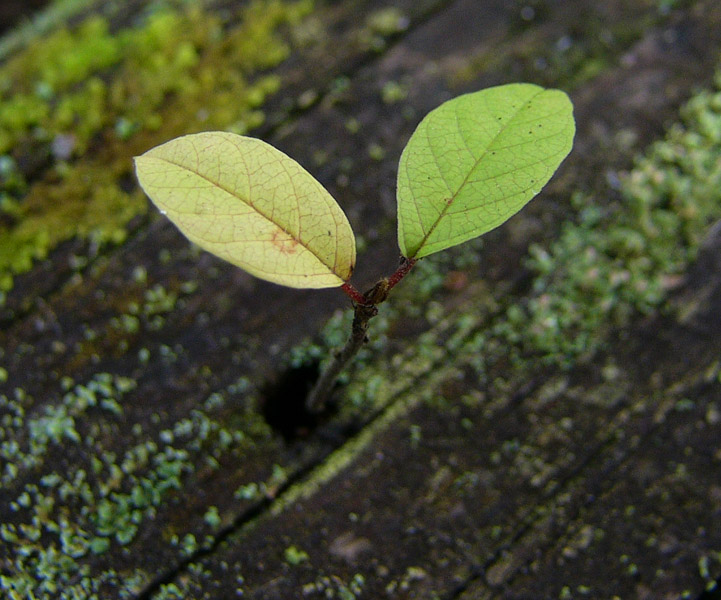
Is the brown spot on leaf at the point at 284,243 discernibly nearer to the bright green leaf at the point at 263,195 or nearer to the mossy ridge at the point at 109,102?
the bright green leaf at the point at 263,195

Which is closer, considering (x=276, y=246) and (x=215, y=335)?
(x=276, y=246)

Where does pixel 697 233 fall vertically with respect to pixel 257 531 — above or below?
below

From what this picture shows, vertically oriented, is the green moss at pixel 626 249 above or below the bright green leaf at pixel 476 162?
below

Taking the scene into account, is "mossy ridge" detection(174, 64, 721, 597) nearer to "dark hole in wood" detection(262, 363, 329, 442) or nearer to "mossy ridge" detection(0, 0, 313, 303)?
"dark hole in wood" detection(262, 363, 329, 442)

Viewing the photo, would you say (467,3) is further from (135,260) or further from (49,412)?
(49,412)

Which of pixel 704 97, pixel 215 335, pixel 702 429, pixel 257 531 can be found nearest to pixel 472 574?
pixel 257 531

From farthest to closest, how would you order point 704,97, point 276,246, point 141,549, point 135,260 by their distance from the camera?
point 704,97 < point 135,260 < point 141,549 < point 276,246

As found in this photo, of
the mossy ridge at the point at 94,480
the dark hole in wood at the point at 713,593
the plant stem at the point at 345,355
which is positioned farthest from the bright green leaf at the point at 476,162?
the dark hole in wood at the point at 713,593
